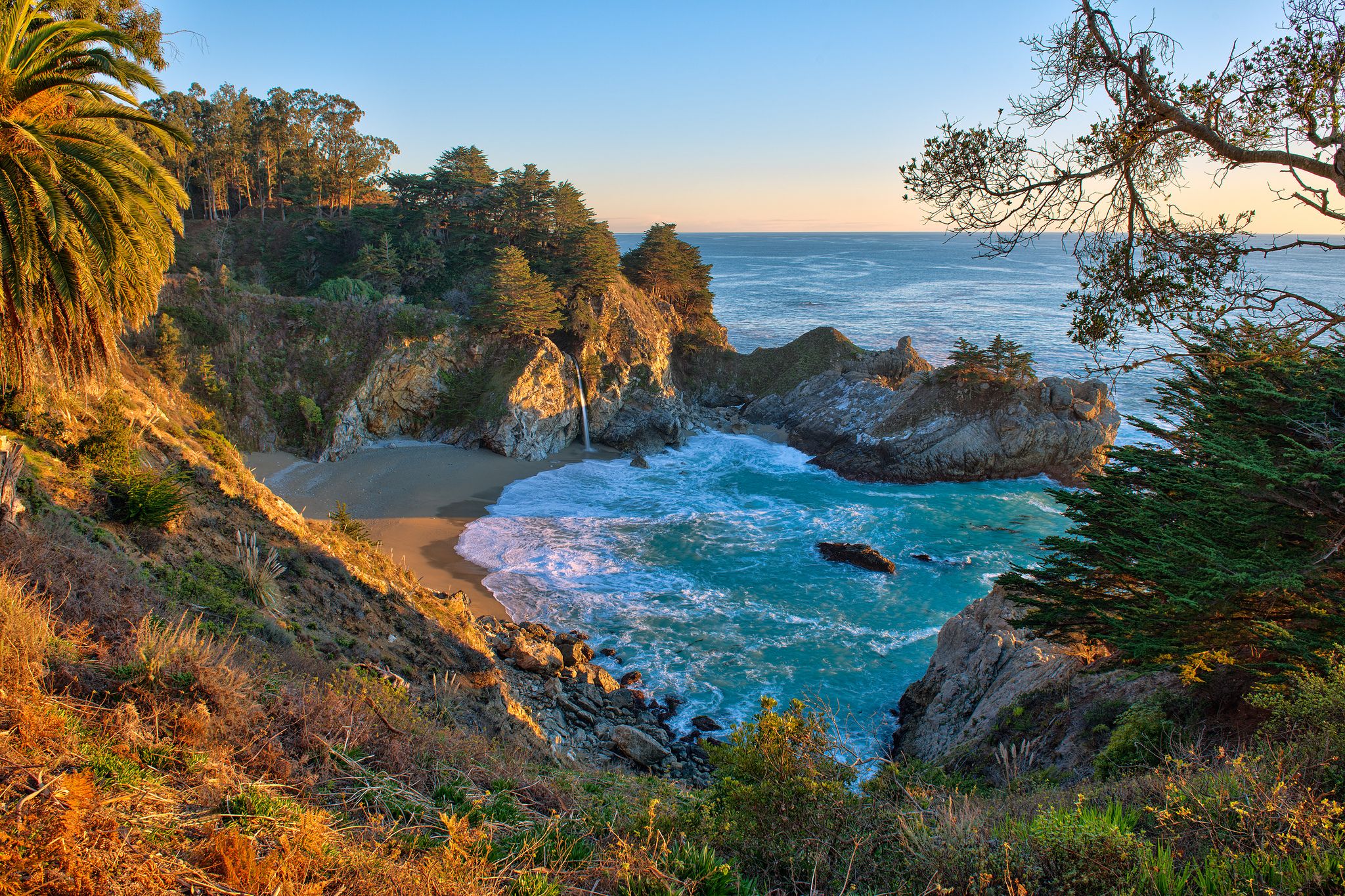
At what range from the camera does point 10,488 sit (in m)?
7.91

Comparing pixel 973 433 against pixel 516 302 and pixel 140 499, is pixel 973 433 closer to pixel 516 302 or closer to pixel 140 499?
pixel 516 302

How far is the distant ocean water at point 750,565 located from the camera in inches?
631

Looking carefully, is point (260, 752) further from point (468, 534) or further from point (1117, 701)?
point (468, 534)

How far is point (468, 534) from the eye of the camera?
22.4 m

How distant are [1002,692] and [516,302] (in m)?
25.6

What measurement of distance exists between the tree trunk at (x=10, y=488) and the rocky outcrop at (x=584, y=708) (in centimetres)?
769

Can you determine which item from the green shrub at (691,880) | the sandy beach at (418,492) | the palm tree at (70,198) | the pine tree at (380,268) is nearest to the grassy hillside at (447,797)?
the green shrub at (691,880)

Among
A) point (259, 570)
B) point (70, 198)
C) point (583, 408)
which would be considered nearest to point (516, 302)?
point (583, 408)

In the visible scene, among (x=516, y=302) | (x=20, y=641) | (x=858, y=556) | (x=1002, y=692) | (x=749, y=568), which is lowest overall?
(x=749, y=568)

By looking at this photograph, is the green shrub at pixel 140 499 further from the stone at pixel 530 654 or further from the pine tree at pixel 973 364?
the pine tree at pixel 973 364

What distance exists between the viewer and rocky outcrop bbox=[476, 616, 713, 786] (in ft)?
40.4

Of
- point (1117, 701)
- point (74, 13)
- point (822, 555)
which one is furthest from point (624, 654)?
point (74, 13)

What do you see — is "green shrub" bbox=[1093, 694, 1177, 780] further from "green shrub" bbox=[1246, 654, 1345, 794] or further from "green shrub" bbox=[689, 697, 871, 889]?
"green shrub" bbox=[689, 697, 871, 889]

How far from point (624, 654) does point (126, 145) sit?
1341cm
